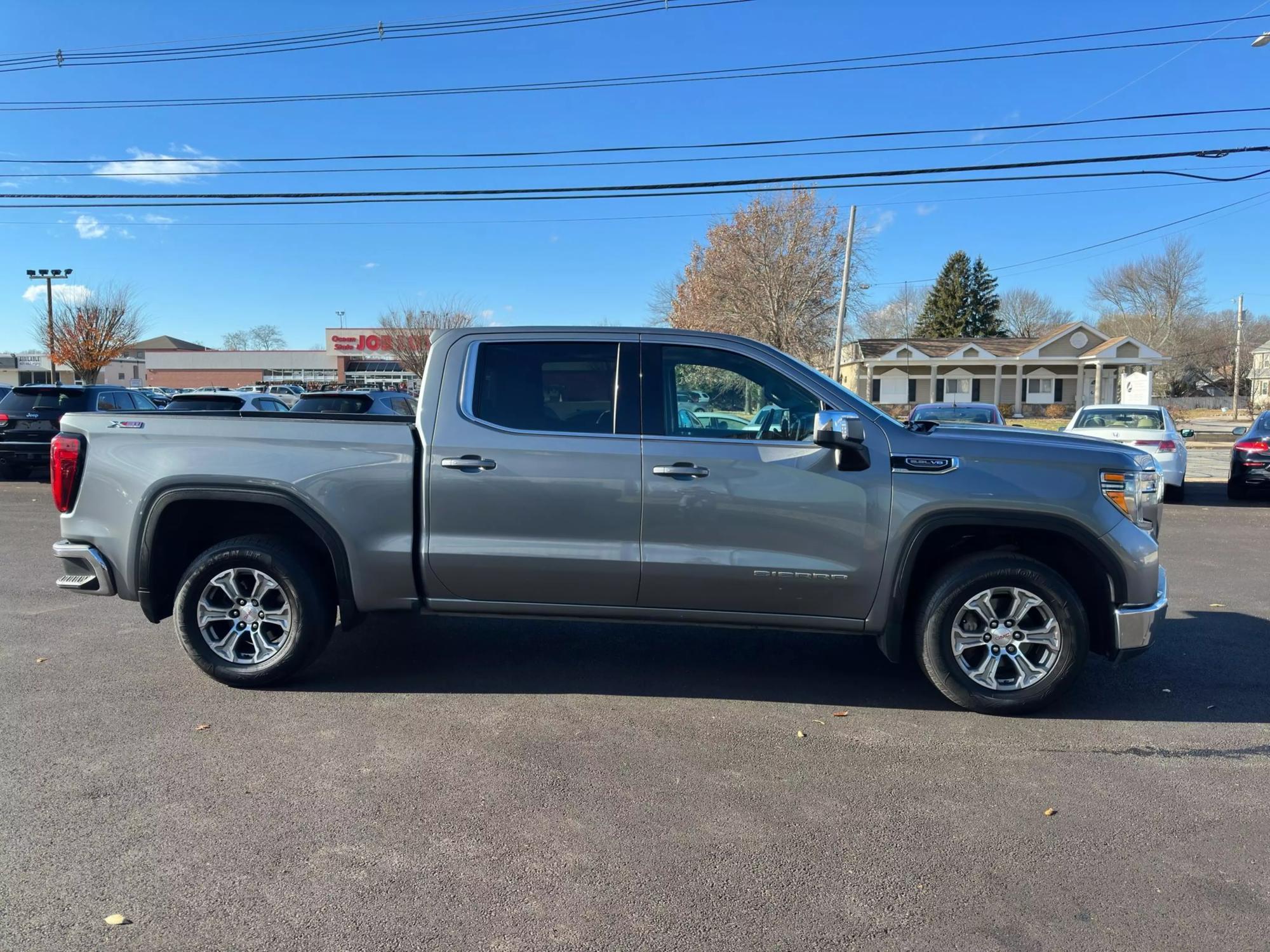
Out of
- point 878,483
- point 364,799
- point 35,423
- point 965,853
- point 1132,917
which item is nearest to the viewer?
point 1132,917

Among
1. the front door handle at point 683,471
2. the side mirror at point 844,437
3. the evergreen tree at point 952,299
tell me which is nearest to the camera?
the side mirror at point 844,437

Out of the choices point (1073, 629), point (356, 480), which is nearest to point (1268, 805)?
point (1073, 629)

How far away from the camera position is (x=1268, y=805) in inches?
138

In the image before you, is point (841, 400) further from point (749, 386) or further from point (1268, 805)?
point (1268, 805)

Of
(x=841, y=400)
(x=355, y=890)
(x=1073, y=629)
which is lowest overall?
(x=355, y=890)

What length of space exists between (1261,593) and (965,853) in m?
5.73

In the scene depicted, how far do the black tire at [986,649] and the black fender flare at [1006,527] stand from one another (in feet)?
0.62

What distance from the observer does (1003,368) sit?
48.4m

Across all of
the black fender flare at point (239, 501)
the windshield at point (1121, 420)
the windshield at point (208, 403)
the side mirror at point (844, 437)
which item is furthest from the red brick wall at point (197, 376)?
the side mirror at point (844, 437)

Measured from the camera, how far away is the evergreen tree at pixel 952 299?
212 ft

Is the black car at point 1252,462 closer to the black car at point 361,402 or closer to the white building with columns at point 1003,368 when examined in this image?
the black car at point 361,402

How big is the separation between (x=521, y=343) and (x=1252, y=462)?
13.3 metres

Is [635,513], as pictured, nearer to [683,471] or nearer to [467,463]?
[683,471]

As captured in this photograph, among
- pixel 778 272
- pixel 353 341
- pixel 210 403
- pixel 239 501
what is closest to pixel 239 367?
pixel 353 341
